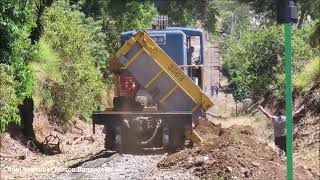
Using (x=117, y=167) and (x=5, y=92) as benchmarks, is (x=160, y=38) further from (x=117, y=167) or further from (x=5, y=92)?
(x=5, y=92)

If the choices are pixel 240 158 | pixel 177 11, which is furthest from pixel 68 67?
pixel 177 11

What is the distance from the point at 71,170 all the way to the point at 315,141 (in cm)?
719

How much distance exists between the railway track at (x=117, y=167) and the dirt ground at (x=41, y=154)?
2.48 ft

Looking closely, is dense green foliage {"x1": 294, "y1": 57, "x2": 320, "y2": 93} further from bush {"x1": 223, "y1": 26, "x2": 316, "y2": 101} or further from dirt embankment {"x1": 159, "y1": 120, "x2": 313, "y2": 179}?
dirt embankment {"x1": 159, "y1": 120, "x2": 313, "y2": 179}

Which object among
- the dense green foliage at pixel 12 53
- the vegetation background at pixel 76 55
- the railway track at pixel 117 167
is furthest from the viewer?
the vegetation background at pixel 76 55

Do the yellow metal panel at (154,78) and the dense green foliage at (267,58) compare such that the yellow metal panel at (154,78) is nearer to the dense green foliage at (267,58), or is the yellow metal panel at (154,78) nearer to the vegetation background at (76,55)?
the vegetation background at (76,55)

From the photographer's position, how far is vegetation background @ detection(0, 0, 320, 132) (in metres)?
14.4

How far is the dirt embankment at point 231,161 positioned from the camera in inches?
483

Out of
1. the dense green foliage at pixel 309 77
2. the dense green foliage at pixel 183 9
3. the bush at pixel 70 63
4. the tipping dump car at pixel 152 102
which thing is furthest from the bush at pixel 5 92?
the dense green foliage at pixel 183 9

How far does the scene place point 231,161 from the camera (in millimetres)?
12766

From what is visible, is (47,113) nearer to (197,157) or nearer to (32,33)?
(32,33)

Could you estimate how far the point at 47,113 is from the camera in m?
24.0

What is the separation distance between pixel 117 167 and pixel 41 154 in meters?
5.44

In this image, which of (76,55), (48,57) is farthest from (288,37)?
(76,55)
